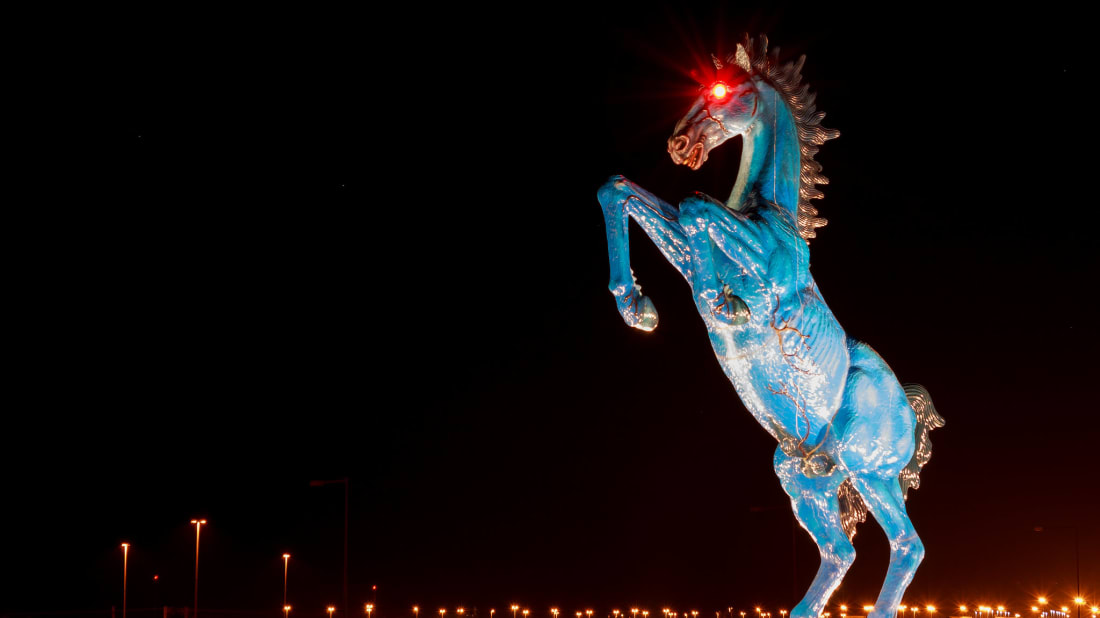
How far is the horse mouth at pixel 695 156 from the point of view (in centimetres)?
646

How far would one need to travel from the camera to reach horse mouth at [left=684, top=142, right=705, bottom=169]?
6465 millimetres

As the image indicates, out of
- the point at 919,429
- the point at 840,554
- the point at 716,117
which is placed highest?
the point at 716,117

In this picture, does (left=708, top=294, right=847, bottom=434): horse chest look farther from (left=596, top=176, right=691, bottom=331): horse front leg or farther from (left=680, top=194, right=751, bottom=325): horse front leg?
(left=596, top=176, right=691, bottom=331): horse front leg

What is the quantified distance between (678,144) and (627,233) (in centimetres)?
86

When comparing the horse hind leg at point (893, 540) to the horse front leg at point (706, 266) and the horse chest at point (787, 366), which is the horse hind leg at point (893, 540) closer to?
the horse chest at point (787, 366)

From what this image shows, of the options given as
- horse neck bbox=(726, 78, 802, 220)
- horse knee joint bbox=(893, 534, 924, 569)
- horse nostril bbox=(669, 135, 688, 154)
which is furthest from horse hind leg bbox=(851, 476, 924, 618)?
horse nostril bbox=(669, 135, 688, 154)

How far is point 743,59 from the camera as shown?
6.54 meters

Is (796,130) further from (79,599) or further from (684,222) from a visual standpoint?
(79,599)

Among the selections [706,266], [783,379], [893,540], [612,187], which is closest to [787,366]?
[783,379]

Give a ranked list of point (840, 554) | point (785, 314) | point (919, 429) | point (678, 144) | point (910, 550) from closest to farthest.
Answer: point (785, 314) → point (910, 550) → point (678, 144) → point (840, 554) → point (919, 429)

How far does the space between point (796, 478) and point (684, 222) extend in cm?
180

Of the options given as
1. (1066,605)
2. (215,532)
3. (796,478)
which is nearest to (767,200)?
(796,478)

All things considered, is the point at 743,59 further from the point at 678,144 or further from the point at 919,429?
the point at 919,429

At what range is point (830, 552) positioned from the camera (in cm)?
660
